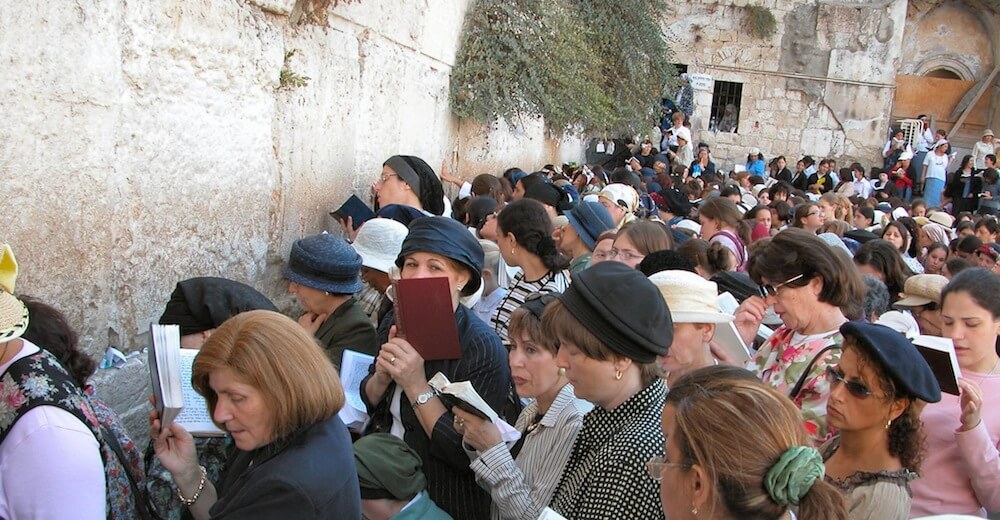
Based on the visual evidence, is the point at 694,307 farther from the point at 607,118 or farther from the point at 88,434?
the point at 607,118

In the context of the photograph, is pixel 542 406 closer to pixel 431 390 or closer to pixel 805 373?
pixel 431 390

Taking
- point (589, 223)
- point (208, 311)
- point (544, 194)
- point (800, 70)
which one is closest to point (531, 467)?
point (208, 311)

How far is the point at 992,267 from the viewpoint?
22.8ft

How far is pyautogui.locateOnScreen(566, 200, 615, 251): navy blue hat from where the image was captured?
5555 mm

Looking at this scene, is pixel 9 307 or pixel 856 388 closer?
pixel 9 307

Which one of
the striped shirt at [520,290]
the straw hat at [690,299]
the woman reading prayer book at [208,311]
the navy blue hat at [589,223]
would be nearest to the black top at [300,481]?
the woman reading prayer book at [208,311]

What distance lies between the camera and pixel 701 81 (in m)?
22.9

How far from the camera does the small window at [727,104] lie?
23.3 metres

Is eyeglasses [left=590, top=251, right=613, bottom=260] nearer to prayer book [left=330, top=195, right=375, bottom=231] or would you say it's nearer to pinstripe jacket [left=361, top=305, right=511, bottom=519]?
prayer book [left=330, top=195, right=375, bottom=231]

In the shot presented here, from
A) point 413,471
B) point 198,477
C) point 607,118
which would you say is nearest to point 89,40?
point 198,477

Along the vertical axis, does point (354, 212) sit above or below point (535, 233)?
below

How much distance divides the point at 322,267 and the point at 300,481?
65.7 inches

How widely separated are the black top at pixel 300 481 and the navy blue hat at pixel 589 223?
3.30 m

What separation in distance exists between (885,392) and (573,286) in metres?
0.97
